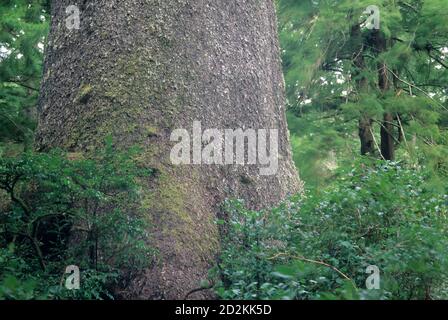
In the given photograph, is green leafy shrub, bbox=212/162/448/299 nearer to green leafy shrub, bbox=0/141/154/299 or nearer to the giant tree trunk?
the giant tree trunk

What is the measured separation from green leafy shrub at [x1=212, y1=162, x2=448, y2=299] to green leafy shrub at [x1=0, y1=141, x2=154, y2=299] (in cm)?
Answer: 84

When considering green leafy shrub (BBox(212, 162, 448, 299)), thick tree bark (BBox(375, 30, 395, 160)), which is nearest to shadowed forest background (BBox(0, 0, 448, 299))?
green leafy shrub (BBox(212, 162, 448, 299))

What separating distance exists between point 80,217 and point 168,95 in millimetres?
1702

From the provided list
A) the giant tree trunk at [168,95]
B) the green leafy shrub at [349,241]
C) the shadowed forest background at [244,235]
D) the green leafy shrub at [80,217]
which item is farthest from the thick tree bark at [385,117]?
the green leafy shrub at [80,217]

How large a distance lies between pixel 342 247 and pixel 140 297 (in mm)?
1760

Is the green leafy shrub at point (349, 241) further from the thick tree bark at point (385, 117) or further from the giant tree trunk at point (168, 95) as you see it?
the thick tree bark at point (385, 117)

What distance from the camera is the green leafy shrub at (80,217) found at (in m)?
6.20

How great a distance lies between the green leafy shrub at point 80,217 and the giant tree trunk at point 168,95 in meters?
0.39

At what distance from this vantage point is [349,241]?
Result: 6223mm

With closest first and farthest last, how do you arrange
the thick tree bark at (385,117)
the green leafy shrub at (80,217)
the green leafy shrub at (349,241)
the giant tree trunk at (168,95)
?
1. the green leafy shrub at (349,241)
2. the green leafy shrub at (80,217)
3. the giant tree trunk at (168,95)
4. the thick tree bark at (385,117)

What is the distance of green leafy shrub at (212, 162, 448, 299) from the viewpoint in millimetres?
5715

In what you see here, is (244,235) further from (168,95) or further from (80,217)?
(168,95)
